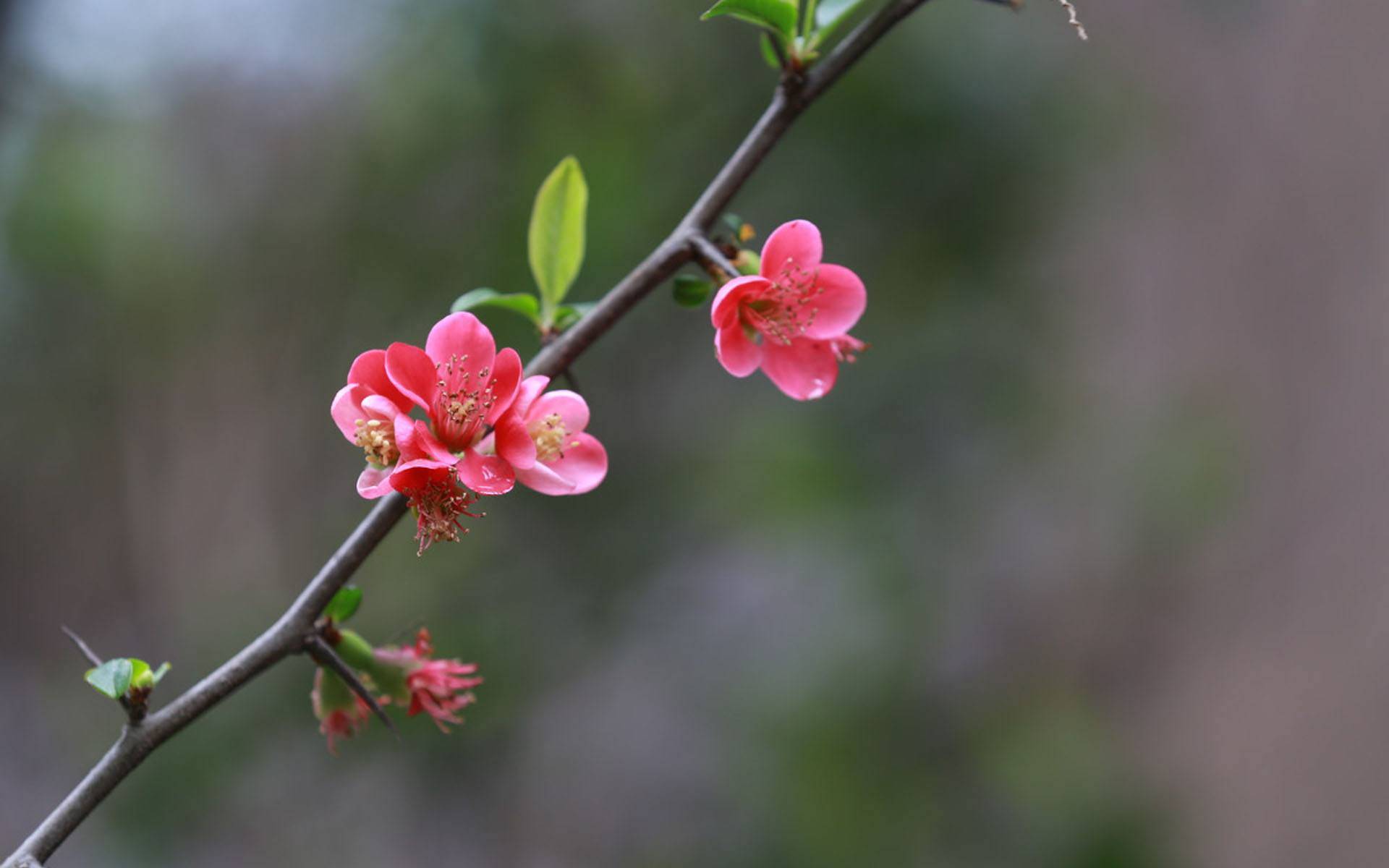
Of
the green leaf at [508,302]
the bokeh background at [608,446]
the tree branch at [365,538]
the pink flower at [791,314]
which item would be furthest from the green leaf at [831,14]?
the bokeh background at [608,446]

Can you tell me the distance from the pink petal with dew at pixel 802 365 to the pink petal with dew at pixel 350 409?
234 millimetres

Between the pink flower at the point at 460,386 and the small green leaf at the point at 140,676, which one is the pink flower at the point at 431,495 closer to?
the pink flower at the point at 460,386

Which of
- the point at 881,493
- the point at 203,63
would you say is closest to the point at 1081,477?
the point at 881,493

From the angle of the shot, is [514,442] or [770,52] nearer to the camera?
[514,442]

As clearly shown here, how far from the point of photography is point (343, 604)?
56cm

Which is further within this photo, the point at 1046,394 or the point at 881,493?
the point at 1046,394

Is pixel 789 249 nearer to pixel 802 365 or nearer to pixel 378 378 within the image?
pixel 802 365

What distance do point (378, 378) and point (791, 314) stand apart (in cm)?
23

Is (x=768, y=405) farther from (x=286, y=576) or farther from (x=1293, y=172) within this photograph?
(x=1293, y=172)

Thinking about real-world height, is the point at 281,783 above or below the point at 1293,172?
below

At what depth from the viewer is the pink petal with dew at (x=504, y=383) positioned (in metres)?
0.47

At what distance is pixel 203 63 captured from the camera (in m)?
2.02

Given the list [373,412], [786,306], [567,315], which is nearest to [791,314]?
[786,306]

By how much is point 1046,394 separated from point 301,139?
1.54m
